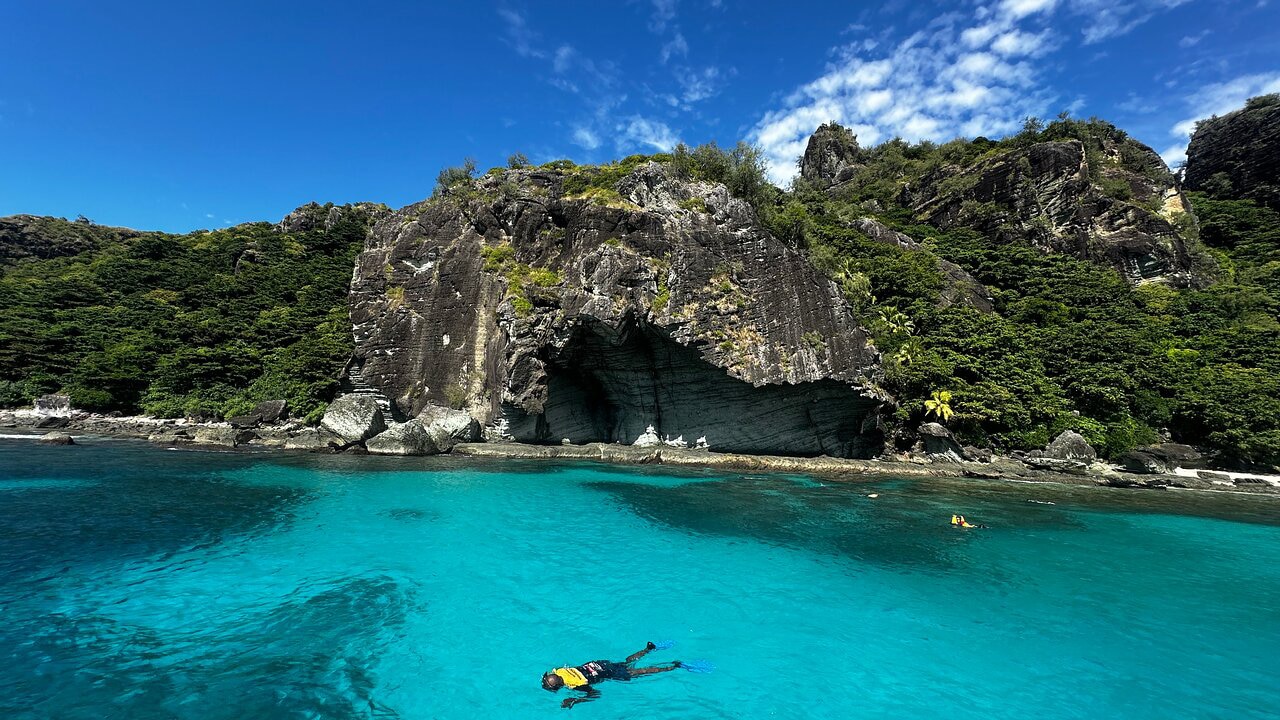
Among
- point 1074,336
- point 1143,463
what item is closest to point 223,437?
point 1143,463

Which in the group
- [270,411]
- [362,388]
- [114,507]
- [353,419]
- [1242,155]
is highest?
[1242,155]

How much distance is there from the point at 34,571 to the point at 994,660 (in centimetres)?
1697

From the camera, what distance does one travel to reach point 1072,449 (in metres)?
22.6

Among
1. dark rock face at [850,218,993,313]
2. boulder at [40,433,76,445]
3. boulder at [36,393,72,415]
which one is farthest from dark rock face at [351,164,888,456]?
boulder at [36,393,72,415]

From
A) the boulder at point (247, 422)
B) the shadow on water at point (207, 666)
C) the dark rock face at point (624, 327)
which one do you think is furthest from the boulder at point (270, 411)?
the shadow on water at point (207, 666)

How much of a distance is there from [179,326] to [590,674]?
4865 centimetres

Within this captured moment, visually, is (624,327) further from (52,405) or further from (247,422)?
(52,405)

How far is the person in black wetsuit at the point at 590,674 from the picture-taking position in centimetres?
611

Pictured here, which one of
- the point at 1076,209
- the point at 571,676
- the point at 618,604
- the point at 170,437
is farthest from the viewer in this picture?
the point at 1076,209

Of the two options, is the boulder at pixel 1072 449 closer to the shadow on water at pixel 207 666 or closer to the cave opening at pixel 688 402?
the cave opening at pixel 688 402

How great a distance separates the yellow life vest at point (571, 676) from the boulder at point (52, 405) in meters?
43.0

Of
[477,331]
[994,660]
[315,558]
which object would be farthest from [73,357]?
[994,660]

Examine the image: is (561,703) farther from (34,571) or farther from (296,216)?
(296,216)

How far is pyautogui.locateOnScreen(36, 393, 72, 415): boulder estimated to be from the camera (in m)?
30.1
